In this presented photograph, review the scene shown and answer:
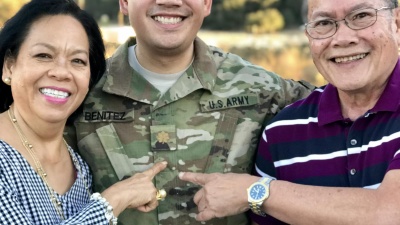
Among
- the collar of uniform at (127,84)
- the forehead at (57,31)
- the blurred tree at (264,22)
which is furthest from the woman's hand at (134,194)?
the blurred tree at (264,22)

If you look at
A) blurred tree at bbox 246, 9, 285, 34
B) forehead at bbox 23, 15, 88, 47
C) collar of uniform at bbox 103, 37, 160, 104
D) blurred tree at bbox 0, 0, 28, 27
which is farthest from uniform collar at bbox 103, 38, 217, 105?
blurred tree at bbox 246, 9, 285, 34

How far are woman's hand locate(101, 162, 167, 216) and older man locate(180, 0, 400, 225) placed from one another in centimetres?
20

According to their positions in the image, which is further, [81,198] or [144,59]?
[144,59]

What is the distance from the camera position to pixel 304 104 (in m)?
3.81

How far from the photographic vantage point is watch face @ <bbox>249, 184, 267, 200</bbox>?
343 cm

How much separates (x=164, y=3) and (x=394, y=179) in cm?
156

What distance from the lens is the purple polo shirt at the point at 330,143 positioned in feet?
11.1

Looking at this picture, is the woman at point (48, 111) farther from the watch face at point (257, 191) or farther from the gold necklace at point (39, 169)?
the watch face at point (257, 191)

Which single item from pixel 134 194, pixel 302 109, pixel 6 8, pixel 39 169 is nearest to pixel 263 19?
pixel 6 8

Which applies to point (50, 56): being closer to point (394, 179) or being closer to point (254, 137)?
point (254, 137)

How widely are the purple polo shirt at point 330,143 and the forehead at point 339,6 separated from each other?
13.2 inches

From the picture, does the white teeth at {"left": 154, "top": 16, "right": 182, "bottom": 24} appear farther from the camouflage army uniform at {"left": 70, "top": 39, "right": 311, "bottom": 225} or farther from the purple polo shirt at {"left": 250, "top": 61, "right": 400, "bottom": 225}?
the purple polo shirt at {"left": 250, "top": 61, "right": 400, "bottom": 225}

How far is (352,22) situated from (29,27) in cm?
150

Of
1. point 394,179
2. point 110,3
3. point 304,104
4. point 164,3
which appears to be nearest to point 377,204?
point 394,179
